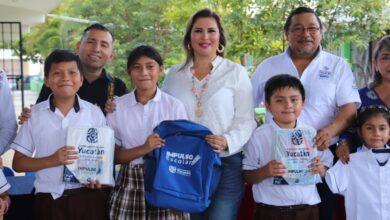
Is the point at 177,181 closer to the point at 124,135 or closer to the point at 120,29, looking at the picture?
the point at 124,135

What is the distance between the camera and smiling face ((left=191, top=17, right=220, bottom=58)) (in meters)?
3.09

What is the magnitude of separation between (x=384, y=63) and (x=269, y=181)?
123 centimetres

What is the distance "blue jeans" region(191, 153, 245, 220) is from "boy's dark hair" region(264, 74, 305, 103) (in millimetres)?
480

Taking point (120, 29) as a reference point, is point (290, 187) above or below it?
below

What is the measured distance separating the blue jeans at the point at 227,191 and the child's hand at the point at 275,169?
24 centimetres

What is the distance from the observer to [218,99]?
9.75 ft

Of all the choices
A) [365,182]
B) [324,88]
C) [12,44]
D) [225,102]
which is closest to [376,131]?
[365,182]

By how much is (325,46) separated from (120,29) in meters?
4.75

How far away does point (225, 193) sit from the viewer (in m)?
3.03

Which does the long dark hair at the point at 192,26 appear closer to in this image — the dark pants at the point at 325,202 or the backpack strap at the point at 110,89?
the backpack strap at the point at 110,89

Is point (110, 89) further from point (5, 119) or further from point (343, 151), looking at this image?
point (343, 151)

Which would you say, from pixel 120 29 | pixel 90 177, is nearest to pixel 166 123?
pixel 90 177

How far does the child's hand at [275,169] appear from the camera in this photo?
113 inches

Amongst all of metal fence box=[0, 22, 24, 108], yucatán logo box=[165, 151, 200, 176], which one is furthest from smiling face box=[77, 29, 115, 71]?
metal fence box=[0, 22, 24, 108]
